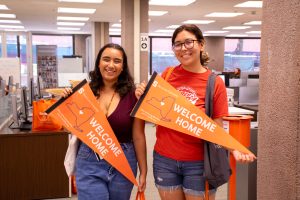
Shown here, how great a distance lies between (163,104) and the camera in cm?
176

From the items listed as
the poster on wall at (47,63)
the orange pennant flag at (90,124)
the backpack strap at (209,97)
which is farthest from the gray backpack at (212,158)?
the poster on wall at (47,63)

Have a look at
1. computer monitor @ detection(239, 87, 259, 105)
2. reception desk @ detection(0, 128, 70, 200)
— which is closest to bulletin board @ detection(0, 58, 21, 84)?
reception desk @ detection(0, 128, 70, 200)

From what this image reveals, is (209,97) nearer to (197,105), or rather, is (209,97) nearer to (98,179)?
(197,105)

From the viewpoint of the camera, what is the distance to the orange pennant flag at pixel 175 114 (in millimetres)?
1661

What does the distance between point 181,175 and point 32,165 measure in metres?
2.42

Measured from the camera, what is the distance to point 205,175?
5.49ft

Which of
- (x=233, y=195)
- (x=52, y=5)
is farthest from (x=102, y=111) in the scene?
(x=52, y=5)

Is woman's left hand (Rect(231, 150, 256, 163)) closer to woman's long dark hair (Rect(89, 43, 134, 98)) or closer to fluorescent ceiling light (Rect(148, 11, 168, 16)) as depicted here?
woman's long dark hair (Rect(89, 43, 134, 98))

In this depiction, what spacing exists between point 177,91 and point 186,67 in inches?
5.3

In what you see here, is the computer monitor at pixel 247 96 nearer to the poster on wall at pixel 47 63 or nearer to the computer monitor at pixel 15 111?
the computer monitor at pixel 15 111

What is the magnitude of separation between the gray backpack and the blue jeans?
1.46 ft

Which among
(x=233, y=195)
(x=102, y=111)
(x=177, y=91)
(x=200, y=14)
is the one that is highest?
(x=200, y=14)

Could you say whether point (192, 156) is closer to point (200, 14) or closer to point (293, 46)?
point (293, 46)

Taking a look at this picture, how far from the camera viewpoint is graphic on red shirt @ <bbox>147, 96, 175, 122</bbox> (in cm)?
174
